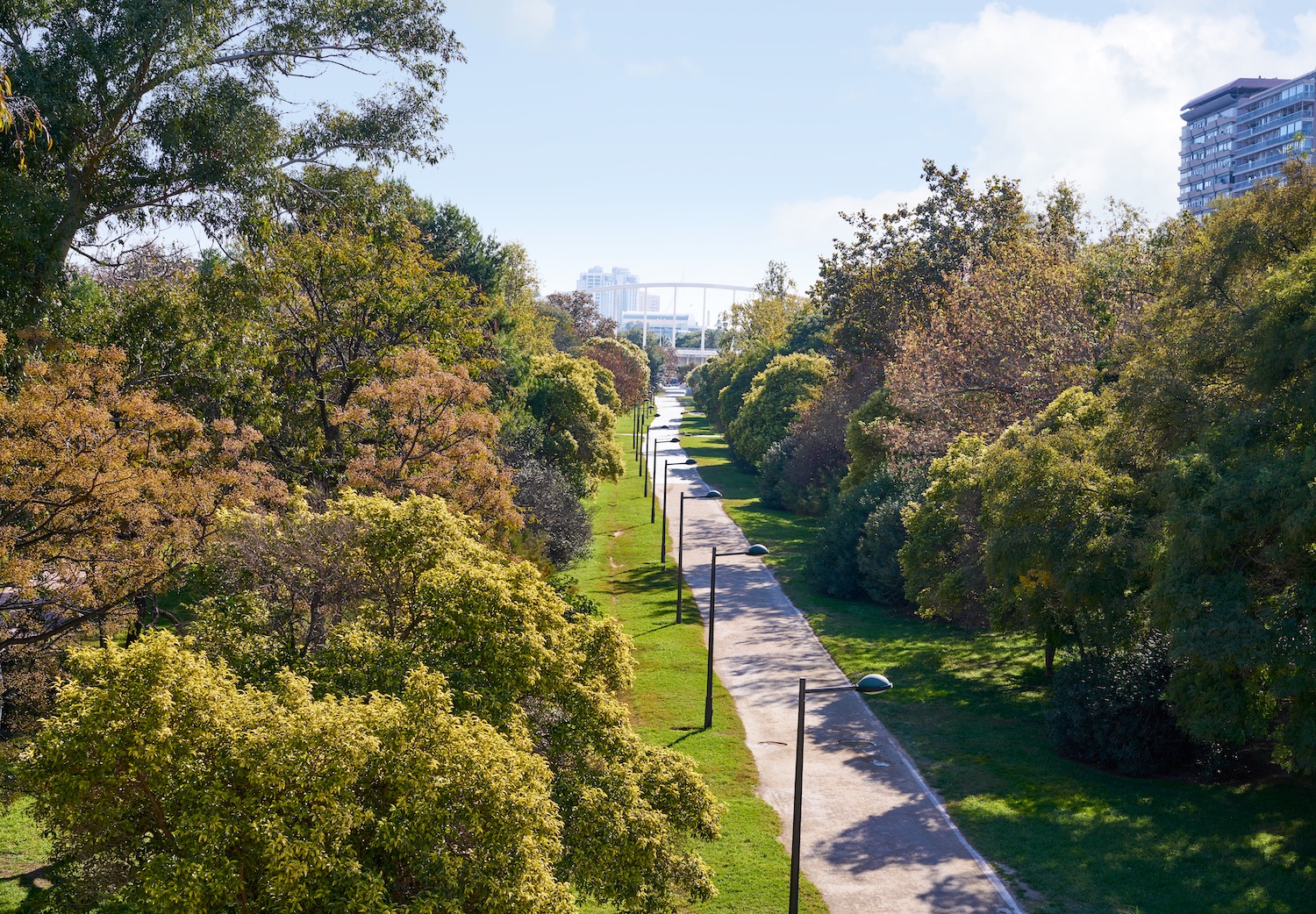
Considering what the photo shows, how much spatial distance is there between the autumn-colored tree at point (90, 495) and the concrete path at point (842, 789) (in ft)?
36.2

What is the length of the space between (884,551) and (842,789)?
→ 15121mm

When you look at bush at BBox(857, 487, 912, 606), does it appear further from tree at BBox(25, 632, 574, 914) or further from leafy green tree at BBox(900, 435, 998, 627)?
tree at BBox(25, 632, 574, 914)

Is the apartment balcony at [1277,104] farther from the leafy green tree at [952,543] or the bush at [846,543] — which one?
the leafy green tree at [952,543]

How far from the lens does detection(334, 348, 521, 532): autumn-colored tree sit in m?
22.2

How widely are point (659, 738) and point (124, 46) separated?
16.8m

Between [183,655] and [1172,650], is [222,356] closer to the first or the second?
[183,655]

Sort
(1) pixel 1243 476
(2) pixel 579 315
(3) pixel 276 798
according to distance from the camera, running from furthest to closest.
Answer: (2) pixel 579 315, (1) pixel 1243 476, (3) pixel 276 798

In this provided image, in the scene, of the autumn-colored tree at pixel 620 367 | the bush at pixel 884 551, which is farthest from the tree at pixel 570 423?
the autumn-colored tree at pixel 620 367

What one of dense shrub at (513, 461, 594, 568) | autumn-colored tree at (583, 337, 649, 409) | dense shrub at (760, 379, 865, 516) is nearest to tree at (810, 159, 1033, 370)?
dense shrub at (760, 379, 865, 516)

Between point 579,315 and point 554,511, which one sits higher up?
point 579,315

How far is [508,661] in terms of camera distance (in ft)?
37.9

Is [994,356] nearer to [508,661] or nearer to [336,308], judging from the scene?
[336,308]

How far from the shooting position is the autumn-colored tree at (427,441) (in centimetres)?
2217

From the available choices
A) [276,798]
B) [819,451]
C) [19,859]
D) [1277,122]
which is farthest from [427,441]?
[1277,122]
